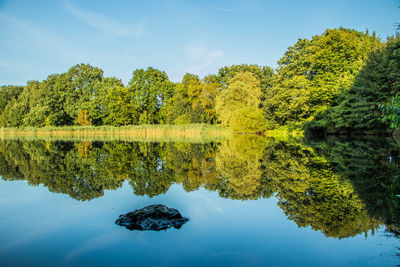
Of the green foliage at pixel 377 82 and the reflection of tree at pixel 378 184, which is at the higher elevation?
the green foliage at pixel 377 82

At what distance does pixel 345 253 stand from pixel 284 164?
6.42m

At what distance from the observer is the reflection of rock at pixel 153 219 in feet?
12.8

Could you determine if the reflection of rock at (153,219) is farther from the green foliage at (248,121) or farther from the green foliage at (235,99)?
the green foliage at (235,99)

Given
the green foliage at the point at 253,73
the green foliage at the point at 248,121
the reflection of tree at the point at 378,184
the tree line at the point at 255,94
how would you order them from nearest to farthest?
1. the reflection of tree at the point at 378,184
2. the tree line at the point at 255,94
3. the green foliage at the point at 248,121
4. the green foliage at the point at 253,73

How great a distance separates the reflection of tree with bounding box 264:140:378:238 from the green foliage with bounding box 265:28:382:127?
23905 millimetres

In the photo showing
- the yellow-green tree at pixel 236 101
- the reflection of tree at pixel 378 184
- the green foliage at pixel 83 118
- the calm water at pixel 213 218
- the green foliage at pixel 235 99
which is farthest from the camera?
the green foliage at pixel 83 118

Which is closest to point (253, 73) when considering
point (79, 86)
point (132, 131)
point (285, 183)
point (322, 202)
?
point (132, 131)

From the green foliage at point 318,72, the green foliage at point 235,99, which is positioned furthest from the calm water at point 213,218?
the green foliage at point 235,99

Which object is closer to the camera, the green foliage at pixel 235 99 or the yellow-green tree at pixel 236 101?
the yellow-green tree at pixel 236 101

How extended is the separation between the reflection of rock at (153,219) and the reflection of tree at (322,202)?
192 centimetres

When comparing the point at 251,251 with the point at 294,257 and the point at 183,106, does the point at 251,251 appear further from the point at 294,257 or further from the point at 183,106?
the point at 183,106

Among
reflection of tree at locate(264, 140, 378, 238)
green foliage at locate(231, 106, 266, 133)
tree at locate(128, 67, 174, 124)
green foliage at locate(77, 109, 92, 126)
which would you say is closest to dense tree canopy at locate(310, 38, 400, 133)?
green foliage at locate(231, 106, 266, 133)

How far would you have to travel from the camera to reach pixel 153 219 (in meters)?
4.05

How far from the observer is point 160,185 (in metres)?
6.64
